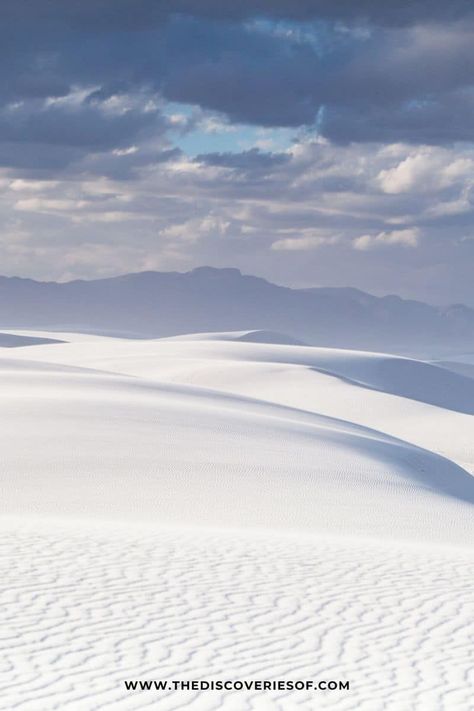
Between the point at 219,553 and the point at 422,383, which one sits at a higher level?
the point at 422,383

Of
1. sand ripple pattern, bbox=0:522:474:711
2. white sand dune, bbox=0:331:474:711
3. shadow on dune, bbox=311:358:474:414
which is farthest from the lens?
shadow on dune, bbox=311:358:474:414

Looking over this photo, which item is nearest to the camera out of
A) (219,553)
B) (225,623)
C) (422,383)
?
(225,623)

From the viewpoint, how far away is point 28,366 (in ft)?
153

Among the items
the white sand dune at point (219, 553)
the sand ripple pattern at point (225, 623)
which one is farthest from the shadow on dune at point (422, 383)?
the sand ripple pattern at point (225, 623)

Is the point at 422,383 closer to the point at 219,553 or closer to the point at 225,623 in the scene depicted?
the point at 219,553

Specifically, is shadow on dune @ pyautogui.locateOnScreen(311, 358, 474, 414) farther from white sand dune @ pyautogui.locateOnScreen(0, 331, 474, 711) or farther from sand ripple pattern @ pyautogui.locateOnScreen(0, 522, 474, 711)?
sand ripple pattern @ pyautogui.locateOnScreen(0, 522, 474, 711)

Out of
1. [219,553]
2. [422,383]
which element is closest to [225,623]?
[219,553]

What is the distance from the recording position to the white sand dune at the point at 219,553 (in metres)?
7.36

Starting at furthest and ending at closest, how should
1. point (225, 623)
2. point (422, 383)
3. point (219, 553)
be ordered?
point (422, 383) → point (219, 553) → point (225, 623)

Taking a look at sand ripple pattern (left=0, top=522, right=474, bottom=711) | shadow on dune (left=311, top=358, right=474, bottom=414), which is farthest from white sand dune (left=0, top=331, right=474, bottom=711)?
shadow on dune (left=311, top=358, right=474, bottom=414)

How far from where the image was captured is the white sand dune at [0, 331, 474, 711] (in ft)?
24.1

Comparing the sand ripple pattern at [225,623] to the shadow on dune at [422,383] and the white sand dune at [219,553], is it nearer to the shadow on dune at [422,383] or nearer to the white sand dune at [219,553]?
the white sand dune at [219,553]

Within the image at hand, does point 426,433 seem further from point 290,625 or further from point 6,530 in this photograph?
point 290,625

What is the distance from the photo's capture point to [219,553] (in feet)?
40.0
